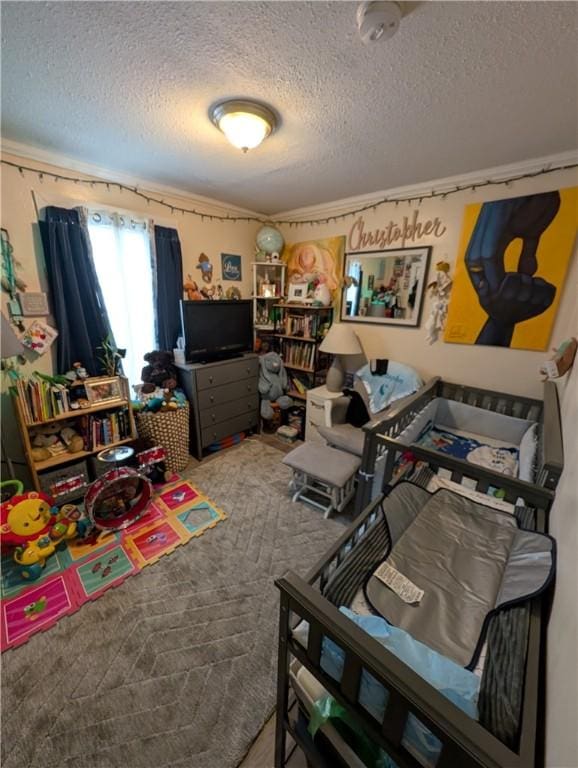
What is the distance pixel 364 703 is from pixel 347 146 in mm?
2447

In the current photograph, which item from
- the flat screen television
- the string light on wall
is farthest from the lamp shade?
the string light on wall

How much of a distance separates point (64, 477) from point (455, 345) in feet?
10.4

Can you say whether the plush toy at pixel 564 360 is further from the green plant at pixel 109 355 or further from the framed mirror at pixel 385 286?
the green plant at pixel 109 355

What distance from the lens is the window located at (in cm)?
221

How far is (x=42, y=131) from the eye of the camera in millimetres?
1651

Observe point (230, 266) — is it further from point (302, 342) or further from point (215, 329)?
Answer: point (302, 342)

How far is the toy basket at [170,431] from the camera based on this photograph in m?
2.40

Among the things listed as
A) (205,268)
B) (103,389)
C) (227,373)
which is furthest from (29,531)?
(205,268)

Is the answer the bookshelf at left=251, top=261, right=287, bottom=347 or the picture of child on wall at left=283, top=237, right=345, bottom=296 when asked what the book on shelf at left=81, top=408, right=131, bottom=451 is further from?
the picture of child on wall at left=283, top=237, right=345, bottom=296

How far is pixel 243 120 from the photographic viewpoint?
140 centimetres

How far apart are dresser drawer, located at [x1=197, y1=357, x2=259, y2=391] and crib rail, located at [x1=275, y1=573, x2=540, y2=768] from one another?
2.10 meters

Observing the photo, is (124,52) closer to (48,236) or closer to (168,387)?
(48,236)

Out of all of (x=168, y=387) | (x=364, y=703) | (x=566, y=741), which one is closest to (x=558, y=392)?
(x=566, y=741)

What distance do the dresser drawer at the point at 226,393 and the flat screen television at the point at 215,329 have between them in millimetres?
300
